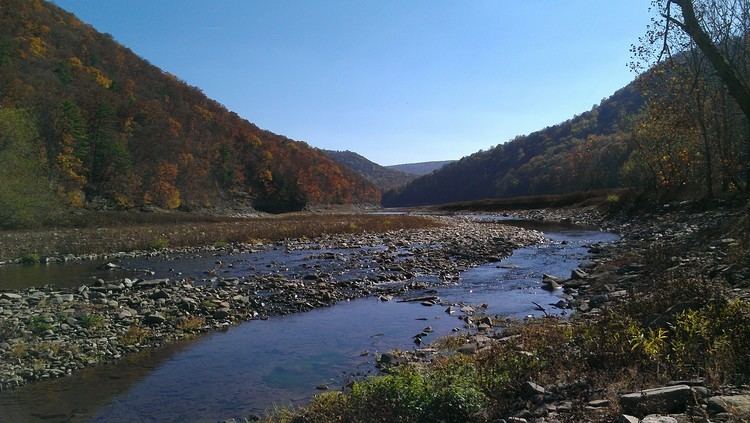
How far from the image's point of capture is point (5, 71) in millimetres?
64750

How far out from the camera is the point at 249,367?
990cm

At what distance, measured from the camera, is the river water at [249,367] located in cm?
795

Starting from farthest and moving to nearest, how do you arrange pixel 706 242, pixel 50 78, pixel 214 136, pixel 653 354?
pixel 214 136
pixel 50 78
pixel 706 242
pixel 653 354

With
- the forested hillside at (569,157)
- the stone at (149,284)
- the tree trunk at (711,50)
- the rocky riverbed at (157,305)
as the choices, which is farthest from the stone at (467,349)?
the forested hillside at (569,157)

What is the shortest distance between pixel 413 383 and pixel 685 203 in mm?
33246

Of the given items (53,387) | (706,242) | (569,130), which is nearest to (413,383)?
(53,387)

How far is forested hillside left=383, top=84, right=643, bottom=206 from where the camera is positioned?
9844cm

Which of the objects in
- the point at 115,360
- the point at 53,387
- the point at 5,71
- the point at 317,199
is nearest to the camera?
the point at 53,387

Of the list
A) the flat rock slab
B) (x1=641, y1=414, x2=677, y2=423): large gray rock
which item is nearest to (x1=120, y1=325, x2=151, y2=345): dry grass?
(x1=641, y1=414, x2=677, y2=423): large gray rock

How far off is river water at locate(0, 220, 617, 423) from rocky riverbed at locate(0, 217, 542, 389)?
2.16ft

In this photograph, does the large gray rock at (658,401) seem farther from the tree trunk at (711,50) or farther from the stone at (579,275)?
the stone at (579,275)

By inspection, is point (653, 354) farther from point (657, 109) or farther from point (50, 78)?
point (50, 78)

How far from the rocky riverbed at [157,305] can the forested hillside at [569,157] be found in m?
69.4

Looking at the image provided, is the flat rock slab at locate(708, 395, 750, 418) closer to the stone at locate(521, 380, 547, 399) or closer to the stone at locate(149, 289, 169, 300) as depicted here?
the stone at locate(521, 380, 547, 399)
